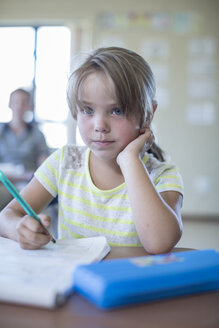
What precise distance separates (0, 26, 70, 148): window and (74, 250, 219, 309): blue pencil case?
14.0ft

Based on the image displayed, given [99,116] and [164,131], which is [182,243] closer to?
[164,131]

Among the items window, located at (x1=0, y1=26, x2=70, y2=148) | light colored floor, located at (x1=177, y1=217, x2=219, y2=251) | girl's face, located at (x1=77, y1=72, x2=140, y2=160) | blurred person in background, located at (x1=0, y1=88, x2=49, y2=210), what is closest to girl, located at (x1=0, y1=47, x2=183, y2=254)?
girl's face, located at (x1=77, y1=72, x2=140, y2=160)

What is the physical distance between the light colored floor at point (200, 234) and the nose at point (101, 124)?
184 centimetres

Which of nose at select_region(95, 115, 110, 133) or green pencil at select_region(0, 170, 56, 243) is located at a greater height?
nose at select_region(95, 115, 110, 133)

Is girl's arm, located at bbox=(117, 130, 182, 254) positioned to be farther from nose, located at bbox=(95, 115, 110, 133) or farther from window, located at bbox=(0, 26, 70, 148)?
window, located at bbox=(0, 26, 70, 148)

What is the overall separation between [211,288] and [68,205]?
0.58 metres

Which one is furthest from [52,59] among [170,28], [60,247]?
[60,247]

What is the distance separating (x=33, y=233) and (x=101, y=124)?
31cm

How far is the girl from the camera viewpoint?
27.6 inches

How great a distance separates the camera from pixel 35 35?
4688 millimetres

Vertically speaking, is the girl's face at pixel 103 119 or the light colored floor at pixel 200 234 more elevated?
the girl's face at pixel 103 119

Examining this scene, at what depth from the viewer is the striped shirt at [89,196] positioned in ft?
2.99

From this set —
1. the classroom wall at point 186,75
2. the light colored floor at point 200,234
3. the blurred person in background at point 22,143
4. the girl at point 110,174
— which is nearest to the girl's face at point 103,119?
the girl at point 110,174

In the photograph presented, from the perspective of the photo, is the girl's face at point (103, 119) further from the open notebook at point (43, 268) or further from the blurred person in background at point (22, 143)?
the blurred person in background at point (22, 143)
